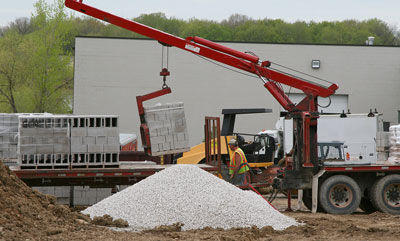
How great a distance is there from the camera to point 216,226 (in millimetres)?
11719

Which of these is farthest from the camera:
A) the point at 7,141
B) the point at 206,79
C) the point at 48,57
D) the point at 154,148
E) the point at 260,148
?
the point at 48,57

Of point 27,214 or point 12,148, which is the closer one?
point 27,214

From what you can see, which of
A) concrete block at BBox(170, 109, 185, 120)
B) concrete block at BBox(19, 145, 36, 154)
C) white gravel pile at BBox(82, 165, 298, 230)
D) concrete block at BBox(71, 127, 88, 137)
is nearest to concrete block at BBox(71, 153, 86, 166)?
concrete block at BBox(71, 127, 88, 137)

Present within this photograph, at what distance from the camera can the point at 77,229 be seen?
10.9 m

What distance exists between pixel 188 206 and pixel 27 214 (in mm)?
3088

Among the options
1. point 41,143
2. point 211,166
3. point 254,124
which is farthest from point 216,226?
point 254,124

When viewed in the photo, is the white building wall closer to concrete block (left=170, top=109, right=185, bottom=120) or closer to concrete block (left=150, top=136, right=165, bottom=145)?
concrete block (left=170, top=109, right=185, bottom=120)

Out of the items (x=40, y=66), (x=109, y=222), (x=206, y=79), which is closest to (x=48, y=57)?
(x=40, y=66)

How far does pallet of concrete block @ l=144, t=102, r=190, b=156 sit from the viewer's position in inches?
620

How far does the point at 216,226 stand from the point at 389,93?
2755 centimetres

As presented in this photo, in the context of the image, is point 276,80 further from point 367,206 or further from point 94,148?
point 94,148

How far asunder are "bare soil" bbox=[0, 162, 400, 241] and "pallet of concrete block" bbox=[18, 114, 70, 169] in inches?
94.1

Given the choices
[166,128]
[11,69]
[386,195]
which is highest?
[11,69]

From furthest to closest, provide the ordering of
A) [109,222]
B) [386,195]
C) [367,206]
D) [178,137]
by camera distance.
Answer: [367,206]
[386,195]
[178,137]
[109,222]
